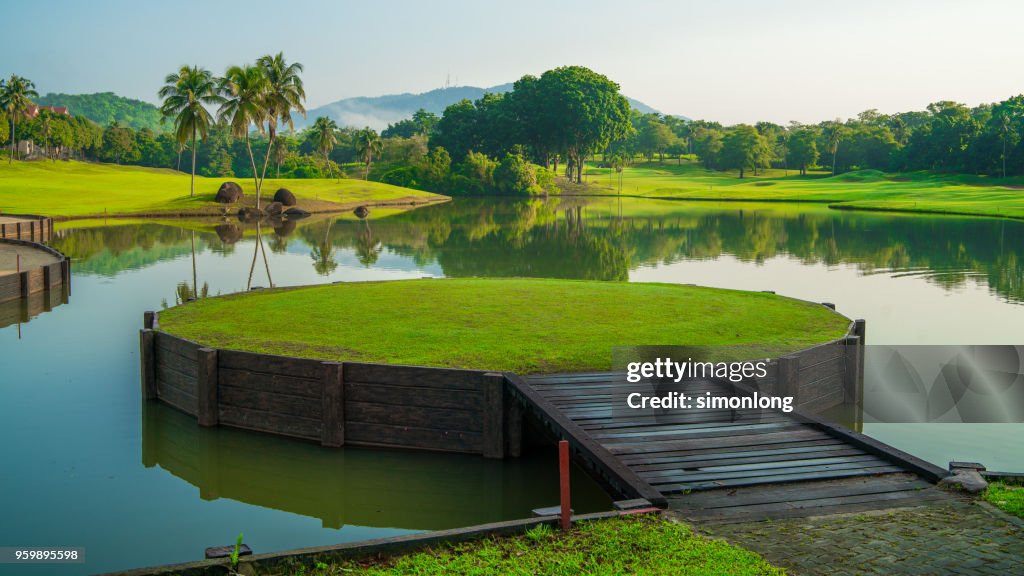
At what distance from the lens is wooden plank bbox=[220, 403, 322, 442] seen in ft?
48.2

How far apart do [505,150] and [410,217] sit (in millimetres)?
64036

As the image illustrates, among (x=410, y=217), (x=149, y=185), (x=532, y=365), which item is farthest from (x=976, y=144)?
(x=532, y=365)

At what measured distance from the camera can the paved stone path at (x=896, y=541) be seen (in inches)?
304

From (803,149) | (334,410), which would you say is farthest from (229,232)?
(803,149)

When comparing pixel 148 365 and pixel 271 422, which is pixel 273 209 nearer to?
pixel 148 365

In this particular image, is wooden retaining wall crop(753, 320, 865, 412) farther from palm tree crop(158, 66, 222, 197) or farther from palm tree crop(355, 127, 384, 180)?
palm tree crop(355, 127, 384, 180)

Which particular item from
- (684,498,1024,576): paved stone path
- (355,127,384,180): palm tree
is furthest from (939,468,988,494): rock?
(355,127,384,180): palm tree

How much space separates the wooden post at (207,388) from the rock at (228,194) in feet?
225

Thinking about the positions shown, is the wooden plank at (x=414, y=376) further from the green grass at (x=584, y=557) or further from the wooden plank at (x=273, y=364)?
the green grass at (x=584, y=557)

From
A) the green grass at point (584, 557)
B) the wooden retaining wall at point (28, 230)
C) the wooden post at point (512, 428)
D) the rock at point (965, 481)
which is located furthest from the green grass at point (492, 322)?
the wooden retaining wall at point (28, 230)

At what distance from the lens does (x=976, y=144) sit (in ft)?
400

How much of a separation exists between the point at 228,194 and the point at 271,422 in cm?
7008

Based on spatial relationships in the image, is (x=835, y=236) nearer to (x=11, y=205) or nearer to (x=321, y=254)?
(x=321, y=254)

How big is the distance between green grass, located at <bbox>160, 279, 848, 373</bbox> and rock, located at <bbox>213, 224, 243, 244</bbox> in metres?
31.5
